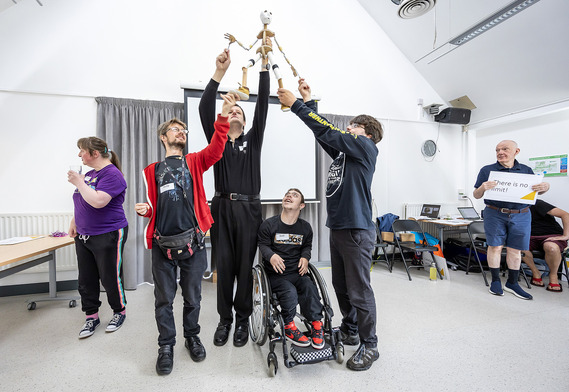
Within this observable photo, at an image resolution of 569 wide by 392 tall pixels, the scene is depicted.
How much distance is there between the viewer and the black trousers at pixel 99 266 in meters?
1.90

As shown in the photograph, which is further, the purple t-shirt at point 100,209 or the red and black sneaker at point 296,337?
the purple t-shirt at point 100,209

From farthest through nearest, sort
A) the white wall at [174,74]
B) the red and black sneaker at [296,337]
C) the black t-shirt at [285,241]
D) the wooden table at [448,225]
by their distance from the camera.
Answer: the wooden table at [448,225] < the white wall at [174,74] < the black t-shirt at [285,241] < the red and black sneaker at [296,337]

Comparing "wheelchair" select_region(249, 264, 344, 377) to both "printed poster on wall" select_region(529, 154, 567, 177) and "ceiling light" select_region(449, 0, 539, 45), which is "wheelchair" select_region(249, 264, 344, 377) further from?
"printed poster on wall" select_region(529, 154, 567, 177)

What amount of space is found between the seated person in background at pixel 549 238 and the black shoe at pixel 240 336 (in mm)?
3207

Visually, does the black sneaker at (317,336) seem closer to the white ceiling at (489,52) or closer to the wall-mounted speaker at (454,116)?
the white ceiling at (489,52)

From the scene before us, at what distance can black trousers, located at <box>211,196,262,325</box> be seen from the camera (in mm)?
1745

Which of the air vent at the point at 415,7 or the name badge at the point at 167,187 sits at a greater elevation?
the air vent at the point at 415,7

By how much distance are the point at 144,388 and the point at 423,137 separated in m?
4.56

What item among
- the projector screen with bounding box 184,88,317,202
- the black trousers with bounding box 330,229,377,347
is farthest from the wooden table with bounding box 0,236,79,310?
the black trousers with bounding box 330,229,377,347

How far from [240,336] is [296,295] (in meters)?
0.48

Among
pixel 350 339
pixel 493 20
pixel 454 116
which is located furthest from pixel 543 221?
pixel 350 339

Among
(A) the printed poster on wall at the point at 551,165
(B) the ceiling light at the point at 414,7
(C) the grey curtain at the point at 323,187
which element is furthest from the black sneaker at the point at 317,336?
(A) the printed poster on wall at the point at 551,165

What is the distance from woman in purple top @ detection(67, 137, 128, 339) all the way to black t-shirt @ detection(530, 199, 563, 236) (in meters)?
4.36

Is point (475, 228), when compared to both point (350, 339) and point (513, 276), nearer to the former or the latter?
point (513, 276)
